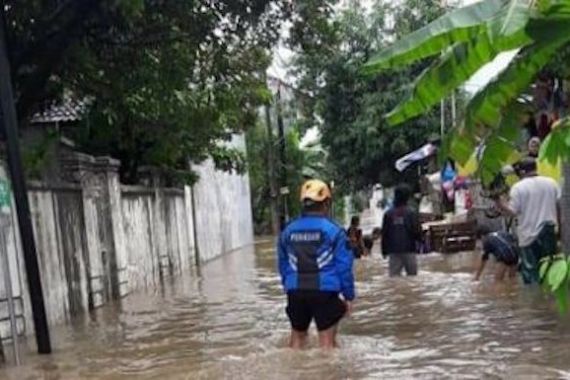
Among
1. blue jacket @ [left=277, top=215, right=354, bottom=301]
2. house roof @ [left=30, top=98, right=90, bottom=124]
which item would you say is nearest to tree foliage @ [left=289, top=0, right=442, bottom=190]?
house roof @ [left=30, top=98, right=90, bottom=124]

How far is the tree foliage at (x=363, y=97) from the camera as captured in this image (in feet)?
93.9

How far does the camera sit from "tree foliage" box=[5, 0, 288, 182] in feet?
37.9

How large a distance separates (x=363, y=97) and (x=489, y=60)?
84.5 ft

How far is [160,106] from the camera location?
14.5m

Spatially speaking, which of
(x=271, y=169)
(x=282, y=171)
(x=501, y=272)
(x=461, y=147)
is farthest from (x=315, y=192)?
(x=282, y=171)

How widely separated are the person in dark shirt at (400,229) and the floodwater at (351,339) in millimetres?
508

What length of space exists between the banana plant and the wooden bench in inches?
671

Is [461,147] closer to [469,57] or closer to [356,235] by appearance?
[469,57]

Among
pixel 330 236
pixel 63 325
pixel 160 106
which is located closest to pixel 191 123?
pixel 160 106

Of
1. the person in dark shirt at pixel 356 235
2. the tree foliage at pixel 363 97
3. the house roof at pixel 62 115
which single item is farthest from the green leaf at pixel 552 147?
the tree foliage at pixel 363 97

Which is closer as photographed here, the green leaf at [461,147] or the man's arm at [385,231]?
the green leaf at [461,147]

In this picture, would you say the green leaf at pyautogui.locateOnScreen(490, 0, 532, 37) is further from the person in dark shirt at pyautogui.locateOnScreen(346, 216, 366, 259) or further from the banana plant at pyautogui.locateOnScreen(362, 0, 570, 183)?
the person in dark shirt at pyautogui.locateOnScreen(346, 216, 366, 259)

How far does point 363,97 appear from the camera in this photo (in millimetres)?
29547

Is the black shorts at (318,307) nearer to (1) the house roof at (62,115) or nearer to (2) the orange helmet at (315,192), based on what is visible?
(2) the orange helmet at (315,192)
